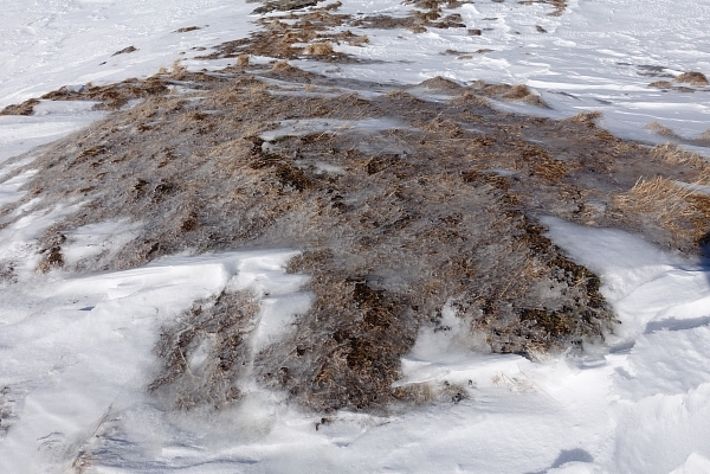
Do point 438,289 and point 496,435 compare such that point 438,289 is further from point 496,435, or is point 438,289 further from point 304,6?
point 304,6

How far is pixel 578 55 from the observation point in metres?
13.8

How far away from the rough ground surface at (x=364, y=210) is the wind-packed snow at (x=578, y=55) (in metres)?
2.28

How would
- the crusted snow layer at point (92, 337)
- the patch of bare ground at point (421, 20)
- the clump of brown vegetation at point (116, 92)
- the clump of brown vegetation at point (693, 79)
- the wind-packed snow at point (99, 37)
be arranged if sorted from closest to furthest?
the crusted snow layer at point (92, 337) < the clump of brown vegetation at point (116, 92) < the clump of brown vegetation at point (693, 79) < the wind-packed snow at point (99, 37) < the patch of bare ground at point (421, 20)

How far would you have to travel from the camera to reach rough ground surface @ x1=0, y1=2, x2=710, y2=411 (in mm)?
3334

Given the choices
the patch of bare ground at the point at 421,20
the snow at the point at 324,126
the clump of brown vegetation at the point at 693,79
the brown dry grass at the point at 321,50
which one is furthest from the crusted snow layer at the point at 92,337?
the patch of bare ground at the point at 421,20

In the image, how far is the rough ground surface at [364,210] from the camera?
3.33 meters

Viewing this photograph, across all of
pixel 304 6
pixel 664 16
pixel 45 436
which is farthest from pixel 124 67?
pixel 664 16

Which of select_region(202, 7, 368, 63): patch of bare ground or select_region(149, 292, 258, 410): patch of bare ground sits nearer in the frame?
select_region(149, 292, 258, 410): patch of bare ground

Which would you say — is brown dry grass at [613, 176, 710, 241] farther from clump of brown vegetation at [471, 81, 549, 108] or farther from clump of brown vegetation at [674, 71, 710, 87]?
clump of brown vegetation at [674, 71, 710, 87]

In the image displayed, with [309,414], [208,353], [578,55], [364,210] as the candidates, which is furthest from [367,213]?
[578,55]

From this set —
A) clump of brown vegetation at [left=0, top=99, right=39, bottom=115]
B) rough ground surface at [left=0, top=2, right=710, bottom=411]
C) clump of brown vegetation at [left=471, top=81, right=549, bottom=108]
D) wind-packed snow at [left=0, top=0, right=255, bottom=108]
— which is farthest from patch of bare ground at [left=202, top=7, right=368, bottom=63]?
rough ground surface at [left=0, top=2, right=710, bottom=411]

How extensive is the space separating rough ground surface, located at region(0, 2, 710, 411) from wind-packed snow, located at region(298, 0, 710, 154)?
89.9 inches

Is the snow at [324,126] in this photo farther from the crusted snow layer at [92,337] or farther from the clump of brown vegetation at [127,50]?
the clump of brown vegetation at [127,50]

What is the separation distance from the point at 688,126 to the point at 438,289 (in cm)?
692
